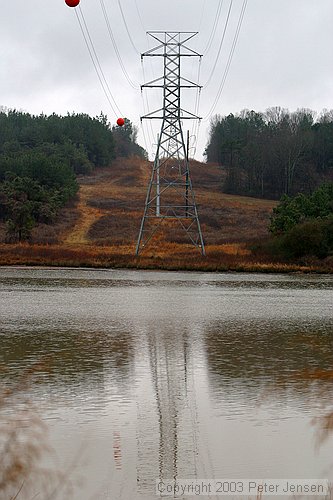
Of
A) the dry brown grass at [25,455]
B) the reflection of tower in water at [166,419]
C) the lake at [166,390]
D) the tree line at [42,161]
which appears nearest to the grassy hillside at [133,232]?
the tree line at [42,161]

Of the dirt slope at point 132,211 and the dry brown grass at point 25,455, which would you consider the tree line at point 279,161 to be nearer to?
the dirt slope at point 132,211

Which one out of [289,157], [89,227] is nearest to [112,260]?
[89,227]

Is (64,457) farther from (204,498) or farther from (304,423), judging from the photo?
(304,423)

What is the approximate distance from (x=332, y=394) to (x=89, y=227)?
70.6m

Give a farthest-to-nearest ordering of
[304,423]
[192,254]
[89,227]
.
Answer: [89,227], [192,254], [304,423]

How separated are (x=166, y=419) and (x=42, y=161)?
248ft

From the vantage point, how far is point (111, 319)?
856 inches

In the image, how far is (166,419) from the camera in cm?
1019

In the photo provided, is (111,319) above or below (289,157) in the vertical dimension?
below

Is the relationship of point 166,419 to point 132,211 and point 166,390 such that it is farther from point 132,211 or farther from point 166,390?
point 132,211

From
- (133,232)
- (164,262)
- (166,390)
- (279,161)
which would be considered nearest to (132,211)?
(133,232)

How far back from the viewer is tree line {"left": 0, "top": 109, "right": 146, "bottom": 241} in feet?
256

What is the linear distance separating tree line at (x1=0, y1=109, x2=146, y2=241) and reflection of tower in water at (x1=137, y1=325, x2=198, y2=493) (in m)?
58.3

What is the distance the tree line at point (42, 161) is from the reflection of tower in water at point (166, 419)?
58281 millimetres
